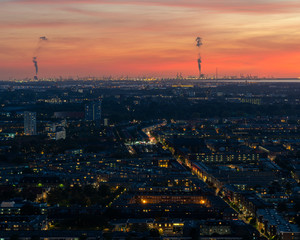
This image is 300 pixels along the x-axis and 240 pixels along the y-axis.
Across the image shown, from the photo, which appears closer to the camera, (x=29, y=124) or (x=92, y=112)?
(x=29, y=124)

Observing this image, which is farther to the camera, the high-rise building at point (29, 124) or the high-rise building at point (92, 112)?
the high-rise building at point (92, 112)

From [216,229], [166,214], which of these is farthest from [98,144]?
[216,229]

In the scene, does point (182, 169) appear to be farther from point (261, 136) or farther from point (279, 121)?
point (279, 121)

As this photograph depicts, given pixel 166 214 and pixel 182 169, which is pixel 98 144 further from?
pixel 166 214

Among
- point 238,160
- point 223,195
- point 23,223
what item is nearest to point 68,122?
point 238,160

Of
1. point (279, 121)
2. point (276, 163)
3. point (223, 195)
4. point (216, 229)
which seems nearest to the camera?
point (216, 229)

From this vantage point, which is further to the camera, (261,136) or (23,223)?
(261,136)

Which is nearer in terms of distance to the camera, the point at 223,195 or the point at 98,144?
the point at 223,195

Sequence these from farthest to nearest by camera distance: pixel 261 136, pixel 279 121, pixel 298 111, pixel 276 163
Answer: pixel 298 111 < pixel 279 121 < pixel 261 136 < pixel 276 163

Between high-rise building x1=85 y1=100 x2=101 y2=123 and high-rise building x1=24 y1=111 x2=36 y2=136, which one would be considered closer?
high-rise building x1=24 y1=111 x2=36 y2=136
